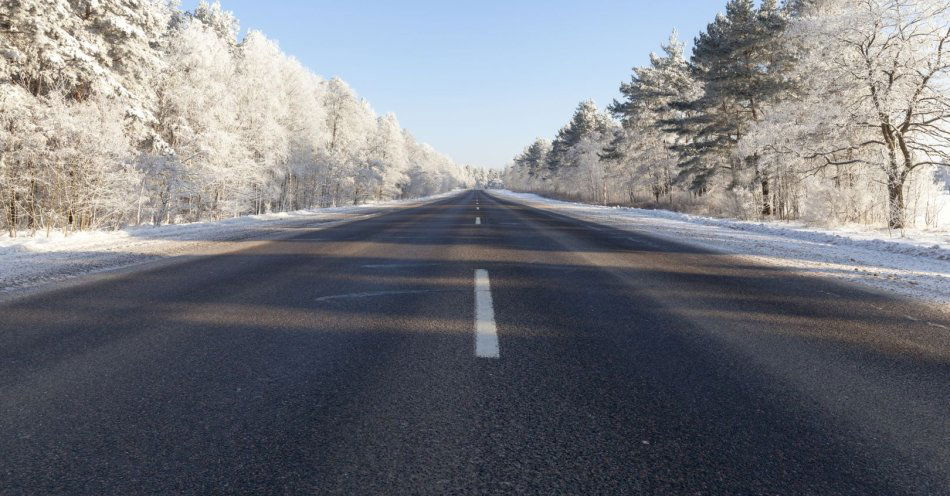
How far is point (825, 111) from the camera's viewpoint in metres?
14.5

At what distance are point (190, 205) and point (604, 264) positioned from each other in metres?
26.5

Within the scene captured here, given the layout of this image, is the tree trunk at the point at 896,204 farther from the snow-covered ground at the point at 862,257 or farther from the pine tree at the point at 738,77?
the pine tree at the point at 738,77

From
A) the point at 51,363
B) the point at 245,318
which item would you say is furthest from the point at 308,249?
the point at 51,363

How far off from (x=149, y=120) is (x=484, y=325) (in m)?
19.2

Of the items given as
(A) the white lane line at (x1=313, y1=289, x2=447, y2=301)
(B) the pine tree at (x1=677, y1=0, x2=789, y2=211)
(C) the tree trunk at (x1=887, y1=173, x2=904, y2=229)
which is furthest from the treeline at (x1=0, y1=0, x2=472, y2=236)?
(B) the pine tree at (x1=677, y1=0, x2=789, y2=211)

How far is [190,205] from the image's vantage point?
84.8 feet

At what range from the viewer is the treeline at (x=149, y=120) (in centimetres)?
1302

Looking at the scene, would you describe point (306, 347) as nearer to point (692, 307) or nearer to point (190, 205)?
point (692, 307)

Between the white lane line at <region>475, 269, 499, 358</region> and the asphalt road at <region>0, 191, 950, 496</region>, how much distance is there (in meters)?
0.03

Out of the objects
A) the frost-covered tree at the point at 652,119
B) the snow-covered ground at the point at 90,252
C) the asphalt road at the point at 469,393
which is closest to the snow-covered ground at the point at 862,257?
the asphalt road at the point at 469,393

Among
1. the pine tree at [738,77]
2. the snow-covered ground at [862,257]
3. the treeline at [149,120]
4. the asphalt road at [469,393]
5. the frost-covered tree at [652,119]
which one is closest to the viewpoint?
the asphalt road at [469,393]

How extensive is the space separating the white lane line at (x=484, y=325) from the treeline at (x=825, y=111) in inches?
566

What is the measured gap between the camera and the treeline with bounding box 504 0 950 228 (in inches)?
527

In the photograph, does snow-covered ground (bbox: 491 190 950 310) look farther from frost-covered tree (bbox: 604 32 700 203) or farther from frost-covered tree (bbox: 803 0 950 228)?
frost-covered tree (bbox: 604 32 700 203)
